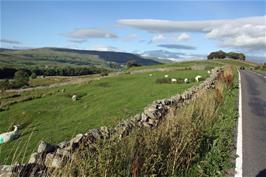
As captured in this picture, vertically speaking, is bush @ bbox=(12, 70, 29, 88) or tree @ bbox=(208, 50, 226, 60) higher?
tree @ bbox=(208, 50, 226, 60)

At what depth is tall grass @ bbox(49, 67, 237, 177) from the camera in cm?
696

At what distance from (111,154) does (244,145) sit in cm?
627

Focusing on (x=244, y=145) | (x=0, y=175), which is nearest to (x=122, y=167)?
(x=0, y=175)

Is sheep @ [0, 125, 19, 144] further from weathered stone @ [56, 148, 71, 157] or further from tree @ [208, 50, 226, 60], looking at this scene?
tree @ [208, 50, 226, 60]

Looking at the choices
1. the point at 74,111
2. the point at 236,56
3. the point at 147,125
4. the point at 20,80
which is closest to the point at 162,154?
the point at 147,125

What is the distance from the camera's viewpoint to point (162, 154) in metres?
8.21

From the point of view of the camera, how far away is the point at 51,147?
8.01 m

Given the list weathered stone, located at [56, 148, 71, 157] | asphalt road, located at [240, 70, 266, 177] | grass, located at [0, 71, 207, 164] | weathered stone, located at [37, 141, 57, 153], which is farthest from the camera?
grass, located at [0, 71, 207, 164]

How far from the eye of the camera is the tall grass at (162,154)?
6961 millimetres

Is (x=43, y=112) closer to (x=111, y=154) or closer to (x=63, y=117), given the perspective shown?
(x=63, y=117)

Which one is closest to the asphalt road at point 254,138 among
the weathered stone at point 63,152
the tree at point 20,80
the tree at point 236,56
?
the weathered stone at point 63,152

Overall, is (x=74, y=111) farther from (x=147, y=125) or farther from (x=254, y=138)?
(x=147, y=125)

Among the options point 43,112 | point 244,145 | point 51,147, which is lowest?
point 43,112

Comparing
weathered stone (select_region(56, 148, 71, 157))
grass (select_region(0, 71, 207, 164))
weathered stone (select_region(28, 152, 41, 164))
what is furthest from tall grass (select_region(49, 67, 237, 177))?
grass (select_region(0, 71, 207, 164))
